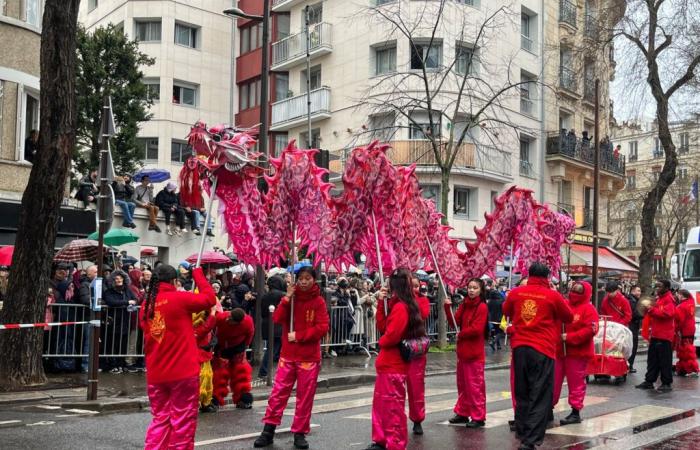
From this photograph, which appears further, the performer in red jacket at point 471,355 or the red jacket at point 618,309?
the red jacket at point 618,309

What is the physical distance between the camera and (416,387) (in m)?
9.06

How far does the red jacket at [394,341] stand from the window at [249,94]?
32536 millimetres

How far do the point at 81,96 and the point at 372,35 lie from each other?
11482 millimetres

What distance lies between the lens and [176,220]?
22.9m

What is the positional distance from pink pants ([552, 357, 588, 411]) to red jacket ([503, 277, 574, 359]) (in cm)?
179

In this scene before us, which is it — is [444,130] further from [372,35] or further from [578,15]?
[578,15]

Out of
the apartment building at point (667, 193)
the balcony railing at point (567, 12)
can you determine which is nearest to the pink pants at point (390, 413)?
the apartment building at point (667, 193)

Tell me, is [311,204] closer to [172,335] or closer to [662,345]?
[172,335]

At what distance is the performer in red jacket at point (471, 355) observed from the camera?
392 inches

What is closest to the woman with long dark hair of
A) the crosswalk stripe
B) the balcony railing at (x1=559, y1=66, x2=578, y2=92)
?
the crosswalk stripe

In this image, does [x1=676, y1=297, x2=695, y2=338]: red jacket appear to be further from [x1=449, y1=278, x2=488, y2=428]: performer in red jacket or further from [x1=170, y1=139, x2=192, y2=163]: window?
[x1=170, y1=139, x2=192, y2=163]: window

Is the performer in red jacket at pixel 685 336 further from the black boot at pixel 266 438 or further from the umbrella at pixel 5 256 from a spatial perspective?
the umbrella at pixel 5 256

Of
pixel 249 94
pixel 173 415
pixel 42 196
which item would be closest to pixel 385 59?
pixel 249 94

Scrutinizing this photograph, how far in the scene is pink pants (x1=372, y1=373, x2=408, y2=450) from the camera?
7957 millimetres
